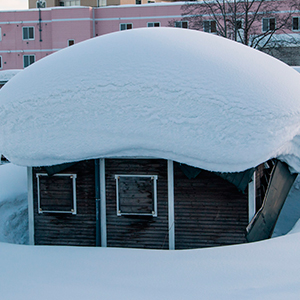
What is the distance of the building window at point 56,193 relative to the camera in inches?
237

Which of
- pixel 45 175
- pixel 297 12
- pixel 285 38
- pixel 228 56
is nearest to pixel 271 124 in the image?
pixel 228 56

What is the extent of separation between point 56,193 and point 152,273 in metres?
2.66

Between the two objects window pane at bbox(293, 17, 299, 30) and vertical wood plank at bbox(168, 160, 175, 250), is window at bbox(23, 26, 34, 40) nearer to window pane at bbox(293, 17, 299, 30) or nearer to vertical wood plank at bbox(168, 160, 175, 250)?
window pane at bbox(293, 17, 299, 30)

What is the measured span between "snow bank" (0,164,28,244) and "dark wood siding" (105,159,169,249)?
214 centimetres

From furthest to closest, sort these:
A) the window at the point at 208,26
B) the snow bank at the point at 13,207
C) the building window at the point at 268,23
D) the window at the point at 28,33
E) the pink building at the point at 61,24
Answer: the window at the point at 28,33 → the pink building at the point at 61,24 → the building window at the point at 268,23 → the window at the point at 208,26 → the snow bank at the point at 13,207

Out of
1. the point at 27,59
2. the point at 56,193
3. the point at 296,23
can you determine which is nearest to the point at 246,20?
the point at 296,23

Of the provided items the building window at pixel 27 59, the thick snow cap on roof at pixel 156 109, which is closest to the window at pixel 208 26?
the building window at pixel 27 59

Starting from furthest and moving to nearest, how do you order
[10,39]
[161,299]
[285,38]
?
1. [10,39]
2. [285,38]
3. [161,299]

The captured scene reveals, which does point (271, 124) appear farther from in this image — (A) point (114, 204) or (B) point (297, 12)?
(B) point (297, 12)

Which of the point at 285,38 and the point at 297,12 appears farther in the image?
the point at 297,12

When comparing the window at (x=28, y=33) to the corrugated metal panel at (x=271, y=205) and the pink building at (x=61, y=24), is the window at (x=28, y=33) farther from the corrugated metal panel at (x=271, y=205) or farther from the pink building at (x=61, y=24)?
the corrugated metal panel at (x=271, y=205)

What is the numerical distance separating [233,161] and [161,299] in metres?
2.17

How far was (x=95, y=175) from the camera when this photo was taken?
19.2ft

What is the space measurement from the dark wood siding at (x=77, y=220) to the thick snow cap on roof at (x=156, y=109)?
641mm
